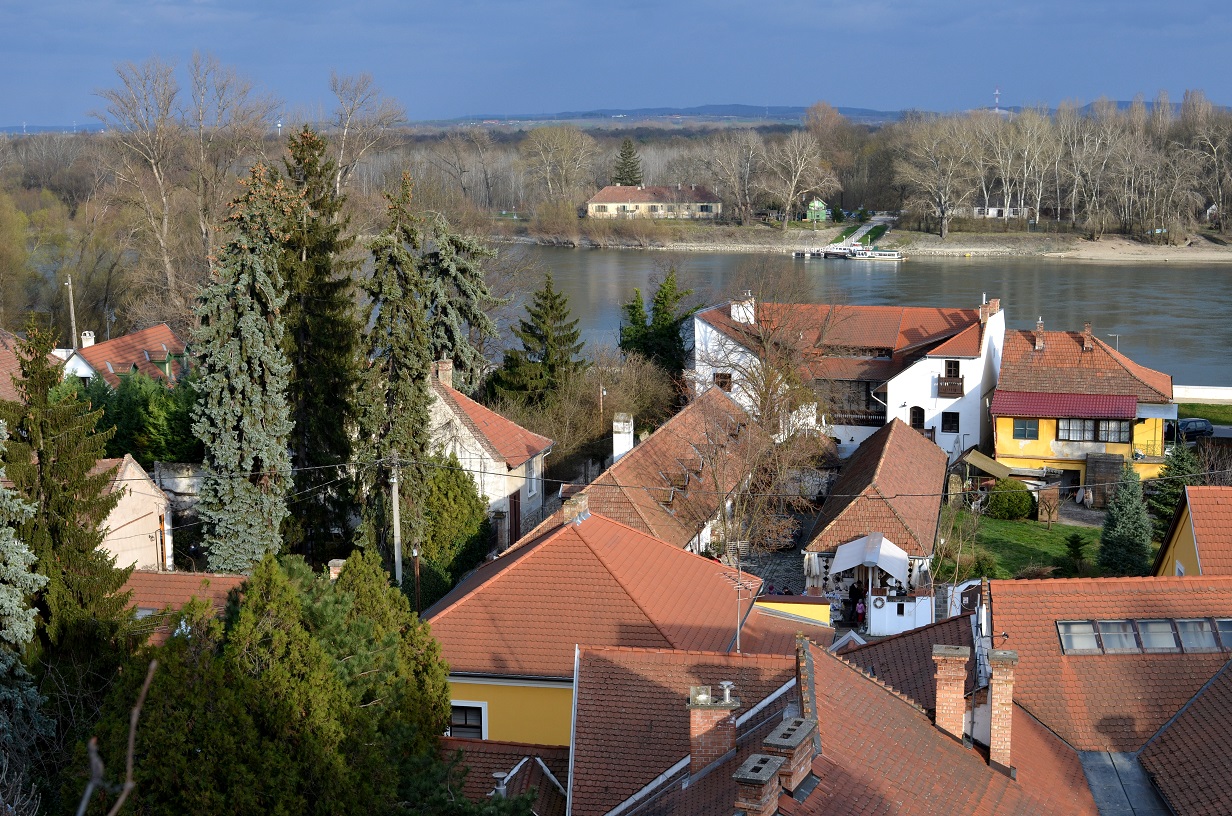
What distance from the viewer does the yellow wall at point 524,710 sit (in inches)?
546

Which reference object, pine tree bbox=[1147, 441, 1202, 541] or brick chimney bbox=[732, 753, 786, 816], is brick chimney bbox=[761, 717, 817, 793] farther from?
pine tree bbox=[1147, 441, 1202, 541]

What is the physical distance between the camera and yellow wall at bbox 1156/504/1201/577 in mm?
16422

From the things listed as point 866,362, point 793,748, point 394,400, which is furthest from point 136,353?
point 793,748

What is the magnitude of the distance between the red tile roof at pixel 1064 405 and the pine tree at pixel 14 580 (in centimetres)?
2457

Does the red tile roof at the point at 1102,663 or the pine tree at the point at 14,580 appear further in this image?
the red tile roof at the point at 1102,663

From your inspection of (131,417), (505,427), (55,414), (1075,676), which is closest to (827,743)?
(1075,676)

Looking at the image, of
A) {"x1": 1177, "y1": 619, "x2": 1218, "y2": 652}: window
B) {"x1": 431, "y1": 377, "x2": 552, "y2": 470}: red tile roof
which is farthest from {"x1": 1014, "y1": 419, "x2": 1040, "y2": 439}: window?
{"x1": 1177, "y1": 619, "x2": 1218, "y2": 652}: window

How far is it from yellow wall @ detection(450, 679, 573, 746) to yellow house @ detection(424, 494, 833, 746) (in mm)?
11

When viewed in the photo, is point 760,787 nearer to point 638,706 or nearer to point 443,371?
point 638,706

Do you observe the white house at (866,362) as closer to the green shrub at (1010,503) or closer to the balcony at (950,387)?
the balcony at (950,387)

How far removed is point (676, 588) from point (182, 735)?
8.36 meters

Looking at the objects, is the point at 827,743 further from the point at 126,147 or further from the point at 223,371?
the point at 126,147

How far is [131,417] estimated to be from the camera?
84.6 ft

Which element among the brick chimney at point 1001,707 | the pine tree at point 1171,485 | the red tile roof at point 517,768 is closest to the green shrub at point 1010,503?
the pine tree at point 1171,485
